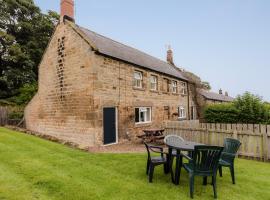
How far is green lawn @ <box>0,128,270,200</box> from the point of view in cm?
548

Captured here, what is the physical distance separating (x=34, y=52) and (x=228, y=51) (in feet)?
94.5

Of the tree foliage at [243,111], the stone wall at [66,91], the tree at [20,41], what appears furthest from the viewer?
the tree at [20,41]

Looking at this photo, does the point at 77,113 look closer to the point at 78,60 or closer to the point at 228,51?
the point at 78,60

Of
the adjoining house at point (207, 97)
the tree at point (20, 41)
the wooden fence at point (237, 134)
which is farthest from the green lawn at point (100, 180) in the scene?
the tree at point (20, 41)

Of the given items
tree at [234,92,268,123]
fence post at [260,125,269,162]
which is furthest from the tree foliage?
fence post at [260,125,269,162]

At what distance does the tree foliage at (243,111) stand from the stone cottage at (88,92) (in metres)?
5.33

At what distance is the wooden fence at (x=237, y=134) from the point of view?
31.4ft

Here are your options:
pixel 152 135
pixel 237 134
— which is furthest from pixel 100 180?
pixel 152 135

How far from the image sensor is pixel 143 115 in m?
17.8

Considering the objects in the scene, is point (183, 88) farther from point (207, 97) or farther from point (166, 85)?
point (207, 97)

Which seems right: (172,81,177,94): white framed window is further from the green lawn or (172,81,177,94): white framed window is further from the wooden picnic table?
the green lawn

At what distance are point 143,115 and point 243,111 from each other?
311 inches

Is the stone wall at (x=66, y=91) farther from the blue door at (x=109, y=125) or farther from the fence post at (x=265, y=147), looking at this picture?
the fence post at (x=265, y=147)

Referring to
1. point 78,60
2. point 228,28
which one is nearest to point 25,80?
point 78,60
